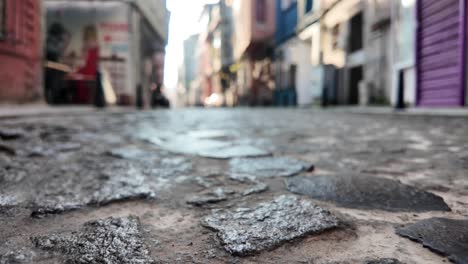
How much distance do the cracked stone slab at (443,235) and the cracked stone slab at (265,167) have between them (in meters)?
0.79

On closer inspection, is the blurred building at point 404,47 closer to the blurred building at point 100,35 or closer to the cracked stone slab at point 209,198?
the cracked stone slab at point 209,198

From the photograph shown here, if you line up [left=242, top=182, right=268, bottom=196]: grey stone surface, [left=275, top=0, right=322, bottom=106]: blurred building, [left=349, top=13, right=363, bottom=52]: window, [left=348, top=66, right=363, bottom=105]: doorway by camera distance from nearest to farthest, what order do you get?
[left=242, top=182, right=268, bottom=196]: grey stone surface
[left=349, top=13, right=363, bottom=52]: window
[left=348, top=66, right=363, bottom=105]: doorway
[left=275, top=0, right=322, bottom=106]: blurred building

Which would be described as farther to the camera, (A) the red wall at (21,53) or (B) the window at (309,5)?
(B) the window at (309,5)

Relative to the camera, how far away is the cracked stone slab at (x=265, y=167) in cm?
191

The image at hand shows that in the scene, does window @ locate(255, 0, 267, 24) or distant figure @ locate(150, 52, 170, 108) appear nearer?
distant figure @ locate(150, 52, 170, 108)

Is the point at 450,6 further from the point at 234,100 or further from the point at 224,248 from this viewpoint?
the point at 234,100

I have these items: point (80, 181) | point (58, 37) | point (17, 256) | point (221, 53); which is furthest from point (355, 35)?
point (221, 53)

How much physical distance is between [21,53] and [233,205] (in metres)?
7.51

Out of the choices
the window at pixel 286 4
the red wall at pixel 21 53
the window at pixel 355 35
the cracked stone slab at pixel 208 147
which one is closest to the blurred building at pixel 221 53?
the window at pixel 286 4

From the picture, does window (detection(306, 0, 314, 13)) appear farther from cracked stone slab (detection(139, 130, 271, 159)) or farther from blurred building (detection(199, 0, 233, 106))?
blurred building (detection(199, 0, 233, 106))

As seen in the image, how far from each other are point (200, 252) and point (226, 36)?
30.5m

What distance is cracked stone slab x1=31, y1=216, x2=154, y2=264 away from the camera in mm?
998

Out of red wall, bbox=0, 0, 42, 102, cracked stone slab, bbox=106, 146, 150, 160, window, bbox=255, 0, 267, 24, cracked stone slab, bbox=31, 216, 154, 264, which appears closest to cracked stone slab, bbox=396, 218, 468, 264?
cracked stone slab, bbox=31, 216, 154, 264

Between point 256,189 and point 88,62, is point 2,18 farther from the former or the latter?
point 256,189
